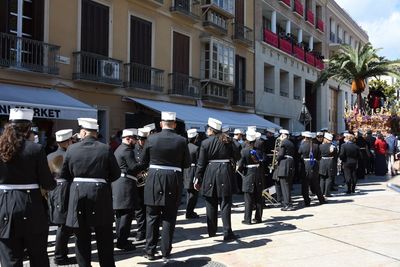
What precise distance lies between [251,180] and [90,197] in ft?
14.7

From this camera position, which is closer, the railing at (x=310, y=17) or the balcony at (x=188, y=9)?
the balcony at (x=188, y=9)

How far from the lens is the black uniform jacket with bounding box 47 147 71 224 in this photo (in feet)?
19.0

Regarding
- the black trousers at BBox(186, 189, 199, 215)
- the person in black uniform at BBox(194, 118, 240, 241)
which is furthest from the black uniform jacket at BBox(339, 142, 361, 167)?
the person in black uniform at BBox(194, 118, 240, 241)

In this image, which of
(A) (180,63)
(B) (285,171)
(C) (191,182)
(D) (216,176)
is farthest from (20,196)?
(A) (180,63)

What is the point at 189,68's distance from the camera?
20.7 m

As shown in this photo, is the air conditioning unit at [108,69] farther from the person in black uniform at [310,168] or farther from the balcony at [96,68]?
the person in black uniform at [310,168]

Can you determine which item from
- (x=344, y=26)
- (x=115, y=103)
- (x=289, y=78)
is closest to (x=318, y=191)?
(x=115, y=103)

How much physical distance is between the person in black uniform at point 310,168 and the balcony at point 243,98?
12244 mm

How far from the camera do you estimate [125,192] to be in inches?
280

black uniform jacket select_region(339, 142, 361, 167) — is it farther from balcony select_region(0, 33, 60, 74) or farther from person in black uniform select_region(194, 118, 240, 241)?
balcony select_region(0, 33, 60, 74)

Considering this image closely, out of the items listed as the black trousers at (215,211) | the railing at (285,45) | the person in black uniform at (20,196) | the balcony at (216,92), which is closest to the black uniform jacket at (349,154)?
the black trousers at (215,211)

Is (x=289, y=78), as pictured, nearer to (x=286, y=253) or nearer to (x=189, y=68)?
(x=189, y=68)

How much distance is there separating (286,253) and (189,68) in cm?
1476

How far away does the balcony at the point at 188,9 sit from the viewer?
63.0 ft
